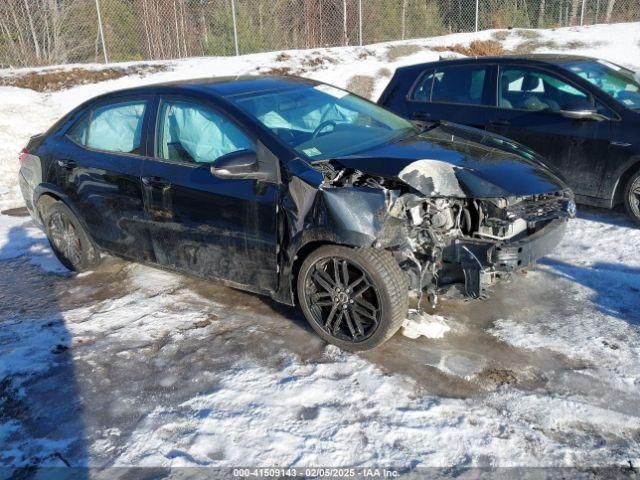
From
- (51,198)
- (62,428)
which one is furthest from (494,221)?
(51,198)

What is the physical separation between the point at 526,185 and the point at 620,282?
150 cm

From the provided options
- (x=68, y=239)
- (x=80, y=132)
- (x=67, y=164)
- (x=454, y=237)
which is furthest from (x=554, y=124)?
(x=68, y=239)

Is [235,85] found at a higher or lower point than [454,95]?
higher

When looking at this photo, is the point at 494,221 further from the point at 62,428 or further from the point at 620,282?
the point at 62,428

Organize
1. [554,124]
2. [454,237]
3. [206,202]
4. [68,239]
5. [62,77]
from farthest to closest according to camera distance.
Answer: [62,77], [554,124], [68,239], [206,202], [454,237]

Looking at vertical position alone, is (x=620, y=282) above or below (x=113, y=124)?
below

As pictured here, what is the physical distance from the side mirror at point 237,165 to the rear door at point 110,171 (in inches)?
42.3

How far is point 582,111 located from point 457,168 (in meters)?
2.57

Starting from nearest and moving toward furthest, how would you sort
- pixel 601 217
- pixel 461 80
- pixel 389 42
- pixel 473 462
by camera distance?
pixel 473 462
pixel 601 217
pixel 461 80
pixel 389 42

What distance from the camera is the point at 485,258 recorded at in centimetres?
346

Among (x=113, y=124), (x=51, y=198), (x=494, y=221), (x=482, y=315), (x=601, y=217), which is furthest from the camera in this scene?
(x=601, y=217)

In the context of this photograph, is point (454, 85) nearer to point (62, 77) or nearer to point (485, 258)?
point (485, 258)

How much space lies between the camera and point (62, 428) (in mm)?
3207

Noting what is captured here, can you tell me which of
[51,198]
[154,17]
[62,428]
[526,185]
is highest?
[154,17]
